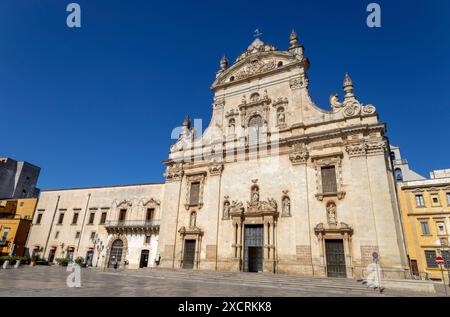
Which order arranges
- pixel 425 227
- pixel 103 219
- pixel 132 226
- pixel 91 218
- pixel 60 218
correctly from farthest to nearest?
pixel 60 218
pixel 91 218
pixel 103 219
pixel 425 227
pixel 132 226

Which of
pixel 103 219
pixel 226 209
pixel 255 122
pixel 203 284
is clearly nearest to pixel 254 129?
pixel 255 122

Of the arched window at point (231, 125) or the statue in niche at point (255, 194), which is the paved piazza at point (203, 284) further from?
the arched window at point (231, 125)

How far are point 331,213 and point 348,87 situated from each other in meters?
10.0

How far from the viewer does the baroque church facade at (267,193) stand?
17.9 meters

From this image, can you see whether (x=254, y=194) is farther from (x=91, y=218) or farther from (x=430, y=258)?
(x=430, y=258)

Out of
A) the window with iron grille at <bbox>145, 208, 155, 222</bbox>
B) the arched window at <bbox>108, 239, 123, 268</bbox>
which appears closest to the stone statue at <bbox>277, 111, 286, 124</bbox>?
the window with iron grille at <bbox>145, 208, 155, 222</bbox>

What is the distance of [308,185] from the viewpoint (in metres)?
20.2

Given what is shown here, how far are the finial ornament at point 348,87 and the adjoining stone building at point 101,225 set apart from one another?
2004 cm

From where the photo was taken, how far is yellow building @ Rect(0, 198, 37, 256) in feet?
109

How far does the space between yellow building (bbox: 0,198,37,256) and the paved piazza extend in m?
21.0

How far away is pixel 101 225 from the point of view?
1194 inches

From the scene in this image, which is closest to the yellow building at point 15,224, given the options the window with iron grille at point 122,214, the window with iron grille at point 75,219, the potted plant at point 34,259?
the potted plant at point 34,259

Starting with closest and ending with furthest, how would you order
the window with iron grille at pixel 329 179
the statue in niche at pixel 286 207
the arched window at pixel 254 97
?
the window with iron grille at pixel 329 179 < the statue in niche at pixel 286 207 < the arched window at pixel 254 97
